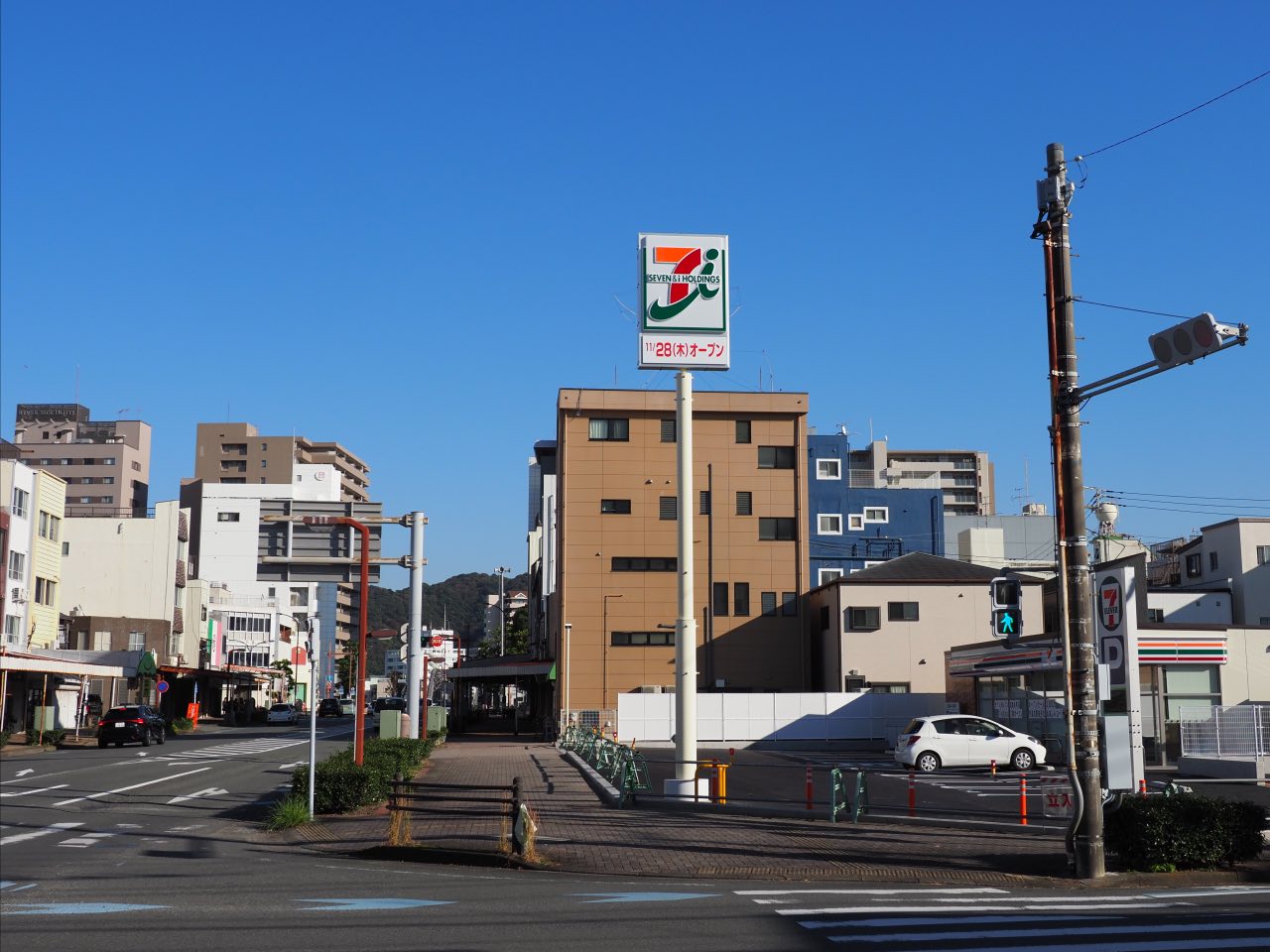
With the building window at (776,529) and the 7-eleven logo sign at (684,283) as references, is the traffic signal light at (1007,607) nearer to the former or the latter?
the 7-eleven logo sign at (684,283)

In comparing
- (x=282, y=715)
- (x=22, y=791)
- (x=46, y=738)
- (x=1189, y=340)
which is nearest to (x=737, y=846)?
(x=1189, y=340)

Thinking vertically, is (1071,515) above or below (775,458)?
below

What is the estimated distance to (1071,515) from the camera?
1507cm

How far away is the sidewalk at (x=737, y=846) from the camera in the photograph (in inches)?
588

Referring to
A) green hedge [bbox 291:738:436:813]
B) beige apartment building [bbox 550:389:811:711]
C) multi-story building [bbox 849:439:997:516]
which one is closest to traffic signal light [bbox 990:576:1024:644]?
green hedge [bbox 291:738:436:813]

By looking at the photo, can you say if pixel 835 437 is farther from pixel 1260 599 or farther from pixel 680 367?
pixel 680 367

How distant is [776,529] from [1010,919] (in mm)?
46022

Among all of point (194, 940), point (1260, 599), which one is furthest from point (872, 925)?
point (1260, 599)

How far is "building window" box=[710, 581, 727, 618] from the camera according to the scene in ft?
185

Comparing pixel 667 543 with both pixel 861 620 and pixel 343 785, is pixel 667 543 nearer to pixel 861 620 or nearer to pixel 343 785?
pixel 861 620

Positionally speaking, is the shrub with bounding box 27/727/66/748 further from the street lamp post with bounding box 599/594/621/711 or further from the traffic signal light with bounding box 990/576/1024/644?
the traffic signal light with bounding box 990/576/1024/644

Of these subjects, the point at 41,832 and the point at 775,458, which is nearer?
the point at 41,832

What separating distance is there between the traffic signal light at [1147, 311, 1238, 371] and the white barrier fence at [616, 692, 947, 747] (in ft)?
116

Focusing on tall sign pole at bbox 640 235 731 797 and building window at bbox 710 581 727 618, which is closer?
tall sign pole at bbox 640 235 731 797
